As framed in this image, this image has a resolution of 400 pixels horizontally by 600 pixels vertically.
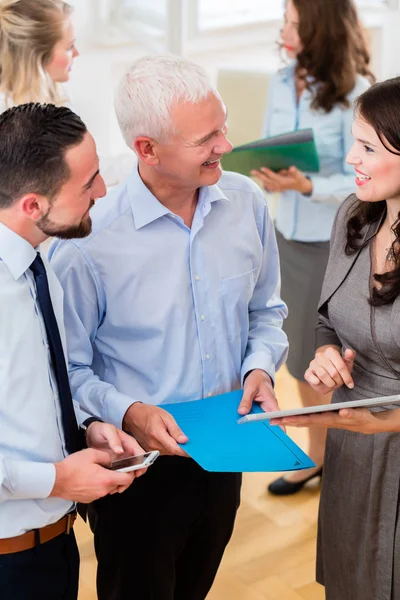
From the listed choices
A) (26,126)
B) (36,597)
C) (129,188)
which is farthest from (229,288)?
(36,597)

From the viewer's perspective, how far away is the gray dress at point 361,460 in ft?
6.24

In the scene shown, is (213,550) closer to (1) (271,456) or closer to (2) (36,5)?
(1) (271,456)

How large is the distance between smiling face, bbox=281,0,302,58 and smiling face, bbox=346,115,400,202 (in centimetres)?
147

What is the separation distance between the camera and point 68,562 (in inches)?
67.9

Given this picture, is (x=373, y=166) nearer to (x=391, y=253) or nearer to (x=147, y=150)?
(x=391, y=253)

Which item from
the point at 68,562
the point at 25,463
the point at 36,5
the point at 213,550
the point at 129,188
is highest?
the point at 36,5

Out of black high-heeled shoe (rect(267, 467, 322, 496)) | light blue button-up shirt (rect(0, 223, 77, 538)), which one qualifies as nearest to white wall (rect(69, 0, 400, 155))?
black high-heeled shoe (rect(267, 467, 322, 496))

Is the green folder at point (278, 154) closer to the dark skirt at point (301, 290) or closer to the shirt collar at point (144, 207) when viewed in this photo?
the dark skirt at point (301, 290)

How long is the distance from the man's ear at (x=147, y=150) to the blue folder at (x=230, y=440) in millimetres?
543

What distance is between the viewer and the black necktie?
1594 mm

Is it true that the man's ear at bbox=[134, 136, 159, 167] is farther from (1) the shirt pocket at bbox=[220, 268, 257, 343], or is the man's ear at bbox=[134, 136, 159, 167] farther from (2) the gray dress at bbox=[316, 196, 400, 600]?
(2) the gray dress at bbox=[316, 196, 400, 600]

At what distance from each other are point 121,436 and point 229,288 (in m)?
0.49

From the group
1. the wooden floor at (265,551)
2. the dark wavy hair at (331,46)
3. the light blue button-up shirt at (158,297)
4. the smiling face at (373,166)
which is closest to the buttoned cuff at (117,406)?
the light blue button-up shirt at (158,297)

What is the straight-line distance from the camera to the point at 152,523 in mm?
1998
